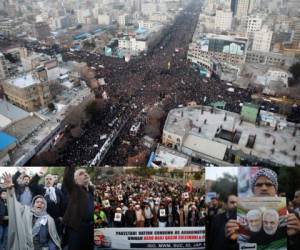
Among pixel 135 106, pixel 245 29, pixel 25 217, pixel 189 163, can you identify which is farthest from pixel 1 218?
pixel 245 29

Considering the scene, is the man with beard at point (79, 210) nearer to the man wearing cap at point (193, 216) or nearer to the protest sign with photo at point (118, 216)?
the protest sign with photo at point (118, 216)

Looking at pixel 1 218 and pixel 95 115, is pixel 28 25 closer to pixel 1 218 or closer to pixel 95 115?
pixel 95 115

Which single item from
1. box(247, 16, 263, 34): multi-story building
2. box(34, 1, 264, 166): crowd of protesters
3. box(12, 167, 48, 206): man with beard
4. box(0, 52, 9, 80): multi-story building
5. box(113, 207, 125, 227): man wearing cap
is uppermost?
box(12, 167, 48, 206): man with beard

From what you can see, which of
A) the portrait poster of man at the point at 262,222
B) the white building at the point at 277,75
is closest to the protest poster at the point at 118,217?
the portrait poster of man at the point at 262,222

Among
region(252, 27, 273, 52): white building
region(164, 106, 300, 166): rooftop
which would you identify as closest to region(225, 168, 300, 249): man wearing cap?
region(164, 106, 300, 166): rooftop

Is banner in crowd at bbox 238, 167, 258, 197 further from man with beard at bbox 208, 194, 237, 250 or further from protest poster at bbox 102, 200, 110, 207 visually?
protest poster at bbox 102, 200, 110, 207

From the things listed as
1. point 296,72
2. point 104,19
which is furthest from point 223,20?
point 296,72
